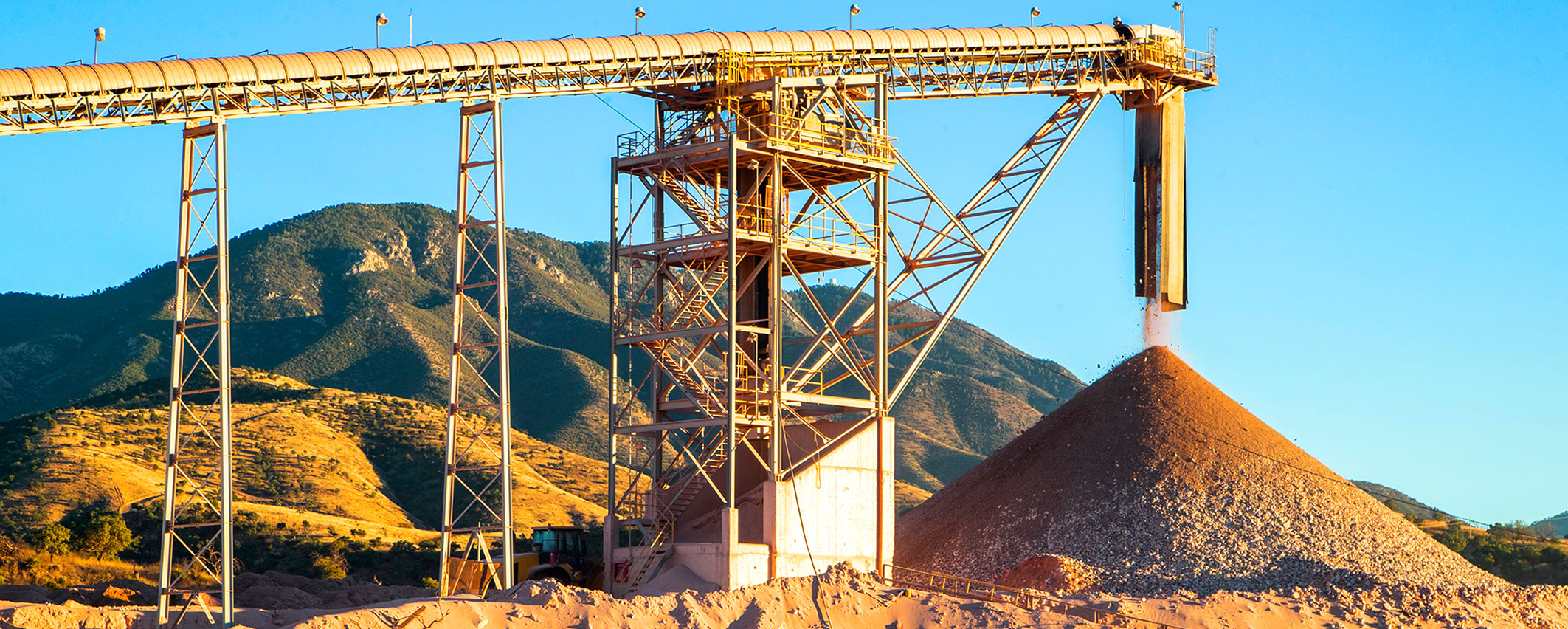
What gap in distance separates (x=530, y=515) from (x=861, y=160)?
33.9 m

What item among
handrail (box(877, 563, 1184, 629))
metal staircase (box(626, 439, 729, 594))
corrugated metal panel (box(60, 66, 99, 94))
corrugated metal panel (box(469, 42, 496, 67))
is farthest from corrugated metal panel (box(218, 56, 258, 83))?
handrail (box(877, 563, 1184, 629))

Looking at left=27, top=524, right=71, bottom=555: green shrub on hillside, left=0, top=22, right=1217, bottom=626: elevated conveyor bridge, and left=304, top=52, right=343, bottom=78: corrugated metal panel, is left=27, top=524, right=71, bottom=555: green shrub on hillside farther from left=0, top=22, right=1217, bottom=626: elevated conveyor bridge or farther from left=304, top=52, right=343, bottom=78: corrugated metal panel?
left=304, top=52, right=343, bottom=78: corrugated metal panel

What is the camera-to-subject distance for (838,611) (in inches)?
1146

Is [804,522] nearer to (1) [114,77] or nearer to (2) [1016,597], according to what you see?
(2) [1016,597]

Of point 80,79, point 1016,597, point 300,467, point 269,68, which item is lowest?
point 1016,597

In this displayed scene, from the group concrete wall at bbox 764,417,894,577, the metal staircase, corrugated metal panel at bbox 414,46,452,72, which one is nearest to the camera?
corrugated metal panel at bbox 414,46,452,72

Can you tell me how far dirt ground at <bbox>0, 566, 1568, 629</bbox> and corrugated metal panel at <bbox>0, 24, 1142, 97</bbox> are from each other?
9.64 meters

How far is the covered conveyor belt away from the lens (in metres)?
29.1

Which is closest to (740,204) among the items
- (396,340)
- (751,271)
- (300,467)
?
(751,271)

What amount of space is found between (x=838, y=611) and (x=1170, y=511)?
1572 cm

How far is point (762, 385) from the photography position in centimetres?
3853

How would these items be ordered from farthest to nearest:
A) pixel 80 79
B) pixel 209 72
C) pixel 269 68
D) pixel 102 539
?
pixel 102 539 < pixel 269 68 < pixel 209 72 < pixel 80 79

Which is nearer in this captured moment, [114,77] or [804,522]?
[114,77]

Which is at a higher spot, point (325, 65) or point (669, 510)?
point (325, 65)
